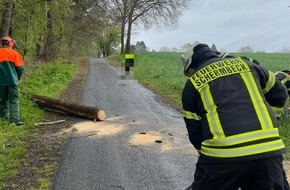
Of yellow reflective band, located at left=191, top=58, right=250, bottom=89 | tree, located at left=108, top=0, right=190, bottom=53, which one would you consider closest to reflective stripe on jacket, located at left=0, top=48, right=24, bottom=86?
yellow reflective band, located at left=191, top=58, right=250, bottom=89

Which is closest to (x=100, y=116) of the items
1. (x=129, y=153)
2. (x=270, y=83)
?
(x=129, y=153)

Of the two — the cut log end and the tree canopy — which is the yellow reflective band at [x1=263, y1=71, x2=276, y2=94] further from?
the tree canopy

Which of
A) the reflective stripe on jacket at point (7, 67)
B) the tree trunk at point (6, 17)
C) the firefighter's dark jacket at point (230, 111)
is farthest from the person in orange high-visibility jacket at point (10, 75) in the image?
the firefighter's dark jacket at point (230, 111)

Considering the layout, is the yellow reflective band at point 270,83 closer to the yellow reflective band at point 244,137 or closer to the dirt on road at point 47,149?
the yellow reflective band at point 244,137

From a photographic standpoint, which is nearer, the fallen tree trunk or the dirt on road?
the dirt on road

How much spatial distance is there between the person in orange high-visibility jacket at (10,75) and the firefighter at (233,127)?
21.2 ft

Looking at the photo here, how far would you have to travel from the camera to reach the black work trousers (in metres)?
2.68

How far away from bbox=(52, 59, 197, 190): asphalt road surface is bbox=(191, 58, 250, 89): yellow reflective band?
2538mm

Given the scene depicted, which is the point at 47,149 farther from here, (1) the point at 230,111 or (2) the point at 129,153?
(1) the point at 230,111

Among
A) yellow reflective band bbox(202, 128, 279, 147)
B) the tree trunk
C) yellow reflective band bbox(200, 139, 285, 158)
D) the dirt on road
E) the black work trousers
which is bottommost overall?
the dirt on road

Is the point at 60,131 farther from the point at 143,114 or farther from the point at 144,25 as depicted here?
the point at 144,25

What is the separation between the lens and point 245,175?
2750 mm

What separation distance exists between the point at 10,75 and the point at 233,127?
6934 millimetres

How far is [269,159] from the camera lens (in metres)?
2.67
